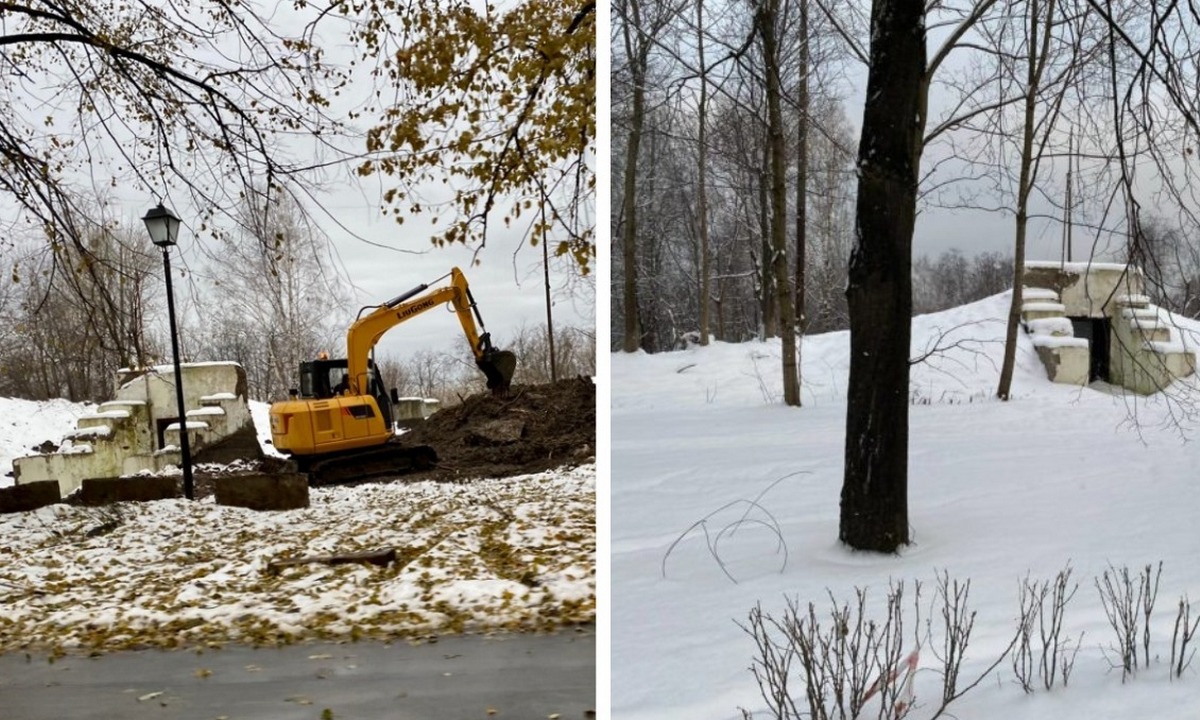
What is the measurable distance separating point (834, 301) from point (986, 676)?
2.06 m

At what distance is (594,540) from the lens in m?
2.84

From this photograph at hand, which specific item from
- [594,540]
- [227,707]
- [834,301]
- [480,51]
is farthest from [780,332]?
[227,707]

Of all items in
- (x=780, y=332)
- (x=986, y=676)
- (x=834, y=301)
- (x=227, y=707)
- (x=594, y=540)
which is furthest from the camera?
(x=834, y=301)

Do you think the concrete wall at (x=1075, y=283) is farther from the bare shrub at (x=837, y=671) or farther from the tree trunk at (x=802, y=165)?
the bare shrub at (x=837, y=671)

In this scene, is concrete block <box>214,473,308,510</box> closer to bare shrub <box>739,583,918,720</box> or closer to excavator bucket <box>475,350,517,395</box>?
excavator bucket <box>475,350,517,395</box>

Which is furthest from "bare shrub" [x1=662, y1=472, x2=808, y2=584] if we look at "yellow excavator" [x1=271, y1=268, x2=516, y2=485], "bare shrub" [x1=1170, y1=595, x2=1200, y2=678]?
"yellow excavator" [x1=271, y1=268, x2=516, y2=485]

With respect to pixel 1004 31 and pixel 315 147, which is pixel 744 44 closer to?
pixel 1004 31

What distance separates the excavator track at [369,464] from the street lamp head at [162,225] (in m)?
0.93

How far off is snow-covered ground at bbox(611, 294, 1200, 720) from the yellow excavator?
0.53 meters

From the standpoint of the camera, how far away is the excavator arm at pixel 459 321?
2988 millimetres

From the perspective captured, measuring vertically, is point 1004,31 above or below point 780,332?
above

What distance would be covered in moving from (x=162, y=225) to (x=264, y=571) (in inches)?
41.1

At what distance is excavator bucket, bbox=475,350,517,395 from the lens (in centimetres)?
316

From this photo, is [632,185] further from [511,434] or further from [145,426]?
[145,426]
